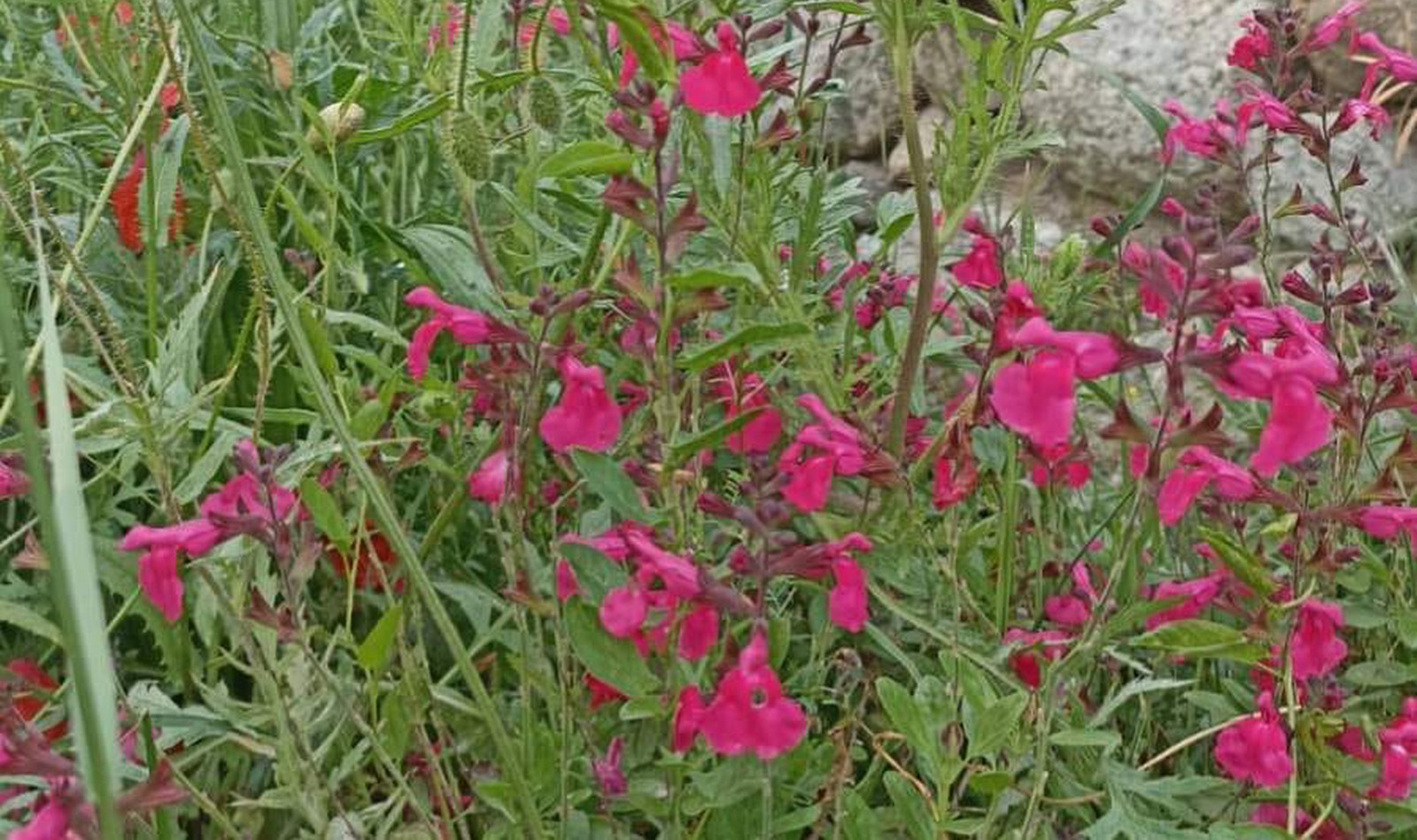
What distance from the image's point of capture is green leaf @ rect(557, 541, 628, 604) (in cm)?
116

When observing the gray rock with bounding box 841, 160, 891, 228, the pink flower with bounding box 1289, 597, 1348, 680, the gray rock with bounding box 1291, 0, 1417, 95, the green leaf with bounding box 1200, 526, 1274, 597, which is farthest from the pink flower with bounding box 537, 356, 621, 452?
the gray rock with bounding box 1291, 0, 1417, 95

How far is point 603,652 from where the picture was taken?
3.75ft

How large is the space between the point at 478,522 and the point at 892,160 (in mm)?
1617

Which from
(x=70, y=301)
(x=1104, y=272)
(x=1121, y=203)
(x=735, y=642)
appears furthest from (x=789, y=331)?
(x=1121, y=203)

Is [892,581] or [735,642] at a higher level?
[735,642]

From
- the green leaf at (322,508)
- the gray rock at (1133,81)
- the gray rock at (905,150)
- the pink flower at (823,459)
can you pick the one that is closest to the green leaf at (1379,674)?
the pink flower at (823,459)

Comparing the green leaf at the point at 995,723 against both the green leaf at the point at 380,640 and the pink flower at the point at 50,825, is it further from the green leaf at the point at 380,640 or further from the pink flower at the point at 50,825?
the pink flower at the point at 50,825

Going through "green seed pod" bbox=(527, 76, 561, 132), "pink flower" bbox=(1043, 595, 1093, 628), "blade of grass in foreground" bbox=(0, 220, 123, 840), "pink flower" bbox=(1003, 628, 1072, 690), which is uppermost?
"blade of grass in foreground" bbox=(0, 220, 123, 840)

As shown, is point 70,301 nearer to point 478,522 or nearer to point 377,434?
point 377,434

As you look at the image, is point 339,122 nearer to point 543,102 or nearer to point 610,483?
point 543,102

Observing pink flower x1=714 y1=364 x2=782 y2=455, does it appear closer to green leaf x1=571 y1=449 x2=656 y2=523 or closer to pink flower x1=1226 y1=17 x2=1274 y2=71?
green leaf x1=571 y1=449 x2=656 y2=523

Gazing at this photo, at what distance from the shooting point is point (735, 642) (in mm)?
1127

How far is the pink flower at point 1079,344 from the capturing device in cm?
106

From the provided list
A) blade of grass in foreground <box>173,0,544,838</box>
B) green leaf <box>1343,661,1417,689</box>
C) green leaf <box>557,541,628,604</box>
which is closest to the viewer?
blade of grass in foreground <box>173,0,544,838</box>
